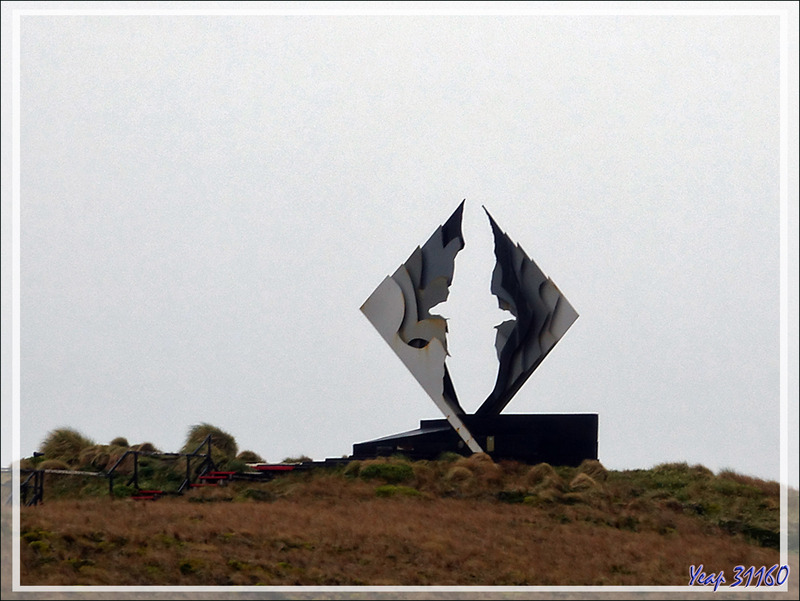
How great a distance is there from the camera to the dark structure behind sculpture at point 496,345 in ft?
69.6

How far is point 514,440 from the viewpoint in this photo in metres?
21.7

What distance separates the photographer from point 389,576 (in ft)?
50.2

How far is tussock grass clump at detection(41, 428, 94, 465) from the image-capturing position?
23156 mm

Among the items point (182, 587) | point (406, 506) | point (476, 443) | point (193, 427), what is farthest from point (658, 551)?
point (193, 427)

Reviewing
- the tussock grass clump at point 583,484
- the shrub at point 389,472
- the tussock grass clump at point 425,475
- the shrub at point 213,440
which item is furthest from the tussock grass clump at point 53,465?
the tussock grass clump at point 583,484

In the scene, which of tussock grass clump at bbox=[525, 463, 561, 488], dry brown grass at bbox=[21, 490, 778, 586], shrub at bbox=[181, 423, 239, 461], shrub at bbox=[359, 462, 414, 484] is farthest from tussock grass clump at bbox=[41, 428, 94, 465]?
tussock grass clump at bbox=[525, 463, 561, 488]

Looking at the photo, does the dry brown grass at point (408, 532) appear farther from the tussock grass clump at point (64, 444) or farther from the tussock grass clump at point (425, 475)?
the tussock grass clump at point (64, 444)

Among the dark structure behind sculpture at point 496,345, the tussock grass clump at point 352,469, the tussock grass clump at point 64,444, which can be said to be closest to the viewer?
the tussock grass clump at point 352,469

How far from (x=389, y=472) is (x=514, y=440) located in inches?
102

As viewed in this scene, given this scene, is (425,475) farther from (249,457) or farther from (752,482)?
(752,482)

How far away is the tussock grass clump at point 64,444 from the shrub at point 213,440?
7.39ft

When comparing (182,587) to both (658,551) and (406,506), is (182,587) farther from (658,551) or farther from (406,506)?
(658,551)

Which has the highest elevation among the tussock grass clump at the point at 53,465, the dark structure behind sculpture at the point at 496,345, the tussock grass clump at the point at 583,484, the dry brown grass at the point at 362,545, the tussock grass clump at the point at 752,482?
the dark structure behind sculpture at the point at 496,345

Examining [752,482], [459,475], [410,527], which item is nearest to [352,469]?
[459,475]
